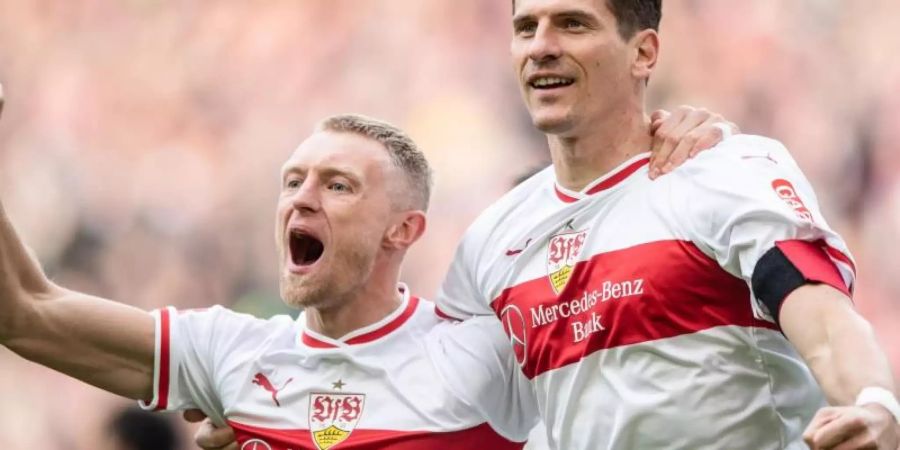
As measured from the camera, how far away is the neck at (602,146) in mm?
2969

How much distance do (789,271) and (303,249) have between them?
1498mm

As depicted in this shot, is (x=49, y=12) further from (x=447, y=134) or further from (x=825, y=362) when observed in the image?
(x=825, y=362)

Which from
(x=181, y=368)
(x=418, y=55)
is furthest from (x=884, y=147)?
(x=181, y=368)

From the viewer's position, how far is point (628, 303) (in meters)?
2.73

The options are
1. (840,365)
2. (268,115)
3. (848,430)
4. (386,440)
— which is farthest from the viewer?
(268,115)

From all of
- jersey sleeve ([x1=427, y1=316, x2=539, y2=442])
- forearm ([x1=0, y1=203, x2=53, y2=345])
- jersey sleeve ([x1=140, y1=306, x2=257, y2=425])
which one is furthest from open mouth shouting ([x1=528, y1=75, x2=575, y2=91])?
forearm ([x1=0, y1=203, x2=53, y2=345])

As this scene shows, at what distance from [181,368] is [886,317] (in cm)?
335

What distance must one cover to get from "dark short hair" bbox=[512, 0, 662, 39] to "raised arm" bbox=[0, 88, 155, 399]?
119cm

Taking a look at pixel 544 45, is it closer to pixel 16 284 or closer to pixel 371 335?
pixel 371 335

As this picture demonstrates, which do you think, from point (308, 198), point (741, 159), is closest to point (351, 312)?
point (308, 198)

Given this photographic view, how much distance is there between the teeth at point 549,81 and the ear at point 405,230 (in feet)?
2.38

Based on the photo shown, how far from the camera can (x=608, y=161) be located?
9.76 ft

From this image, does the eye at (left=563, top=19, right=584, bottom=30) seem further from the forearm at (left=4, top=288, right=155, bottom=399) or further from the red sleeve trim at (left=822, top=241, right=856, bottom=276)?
the forearm at (left=4, top=288, right=155, bottom=399)

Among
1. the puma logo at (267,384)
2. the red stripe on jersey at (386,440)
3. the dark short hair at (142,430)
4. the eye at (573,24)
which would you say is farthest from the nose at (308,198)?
the dark short hair at (142,430)
